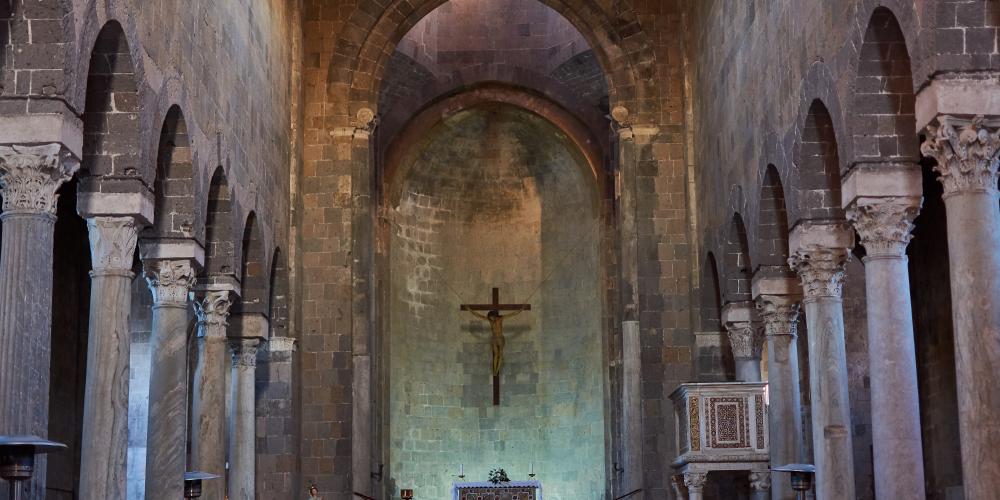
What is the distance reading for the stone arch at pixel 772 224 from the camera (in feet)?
59.3

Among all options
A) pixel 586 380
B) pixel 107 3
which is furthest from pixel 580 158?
pixel 107 3

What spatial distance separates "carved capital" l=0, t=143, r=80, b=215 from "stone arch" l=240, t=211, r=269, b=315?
8561mm

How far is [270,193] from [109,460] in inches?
357

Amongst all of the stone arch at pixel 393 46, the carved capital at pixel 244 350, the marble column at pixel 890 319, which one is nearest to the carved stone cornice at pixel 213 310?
the carved capital at pixel 244 350

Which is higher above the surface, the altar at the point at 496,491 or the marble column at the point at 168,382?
the marble column at the point at 168,382

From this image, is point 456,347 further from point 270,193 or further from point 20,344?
point 20,344

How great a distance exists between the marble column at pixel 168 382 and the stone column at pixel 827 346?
7.57 metres

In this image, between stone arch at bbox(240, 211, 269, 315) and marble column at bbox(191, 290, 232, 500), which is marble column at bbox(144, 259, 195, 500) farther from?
stone arch at bbox(240, 211, 269, 315)

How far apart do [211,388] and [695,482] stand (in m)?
7.28

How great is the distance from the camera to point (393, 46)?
25.6 meters

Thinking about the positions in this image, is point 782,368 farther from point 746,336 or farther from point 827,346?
point 827,346

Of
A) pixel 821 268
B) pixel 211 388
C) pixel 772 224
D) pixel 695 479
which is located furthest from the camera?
pixel 695 479

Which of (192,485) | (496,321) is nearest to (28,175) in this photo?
(192,485)

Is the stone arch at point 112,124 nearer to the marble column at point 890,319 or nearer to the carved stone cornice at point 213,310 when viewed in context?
the carved stone cornice at point 213,310
